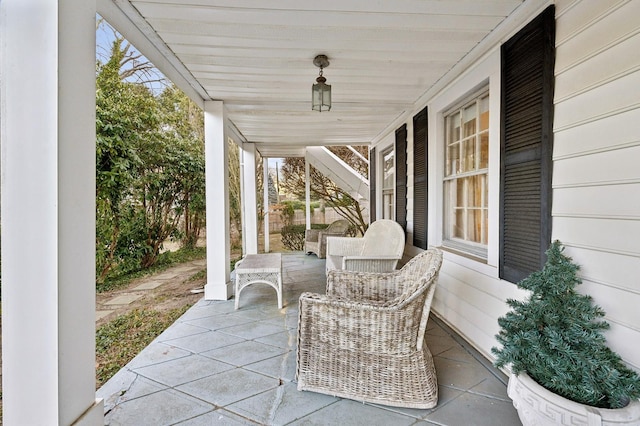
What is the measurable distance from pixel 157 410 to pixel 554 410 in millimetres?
1942

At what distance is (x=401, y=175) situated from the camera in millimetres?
4203

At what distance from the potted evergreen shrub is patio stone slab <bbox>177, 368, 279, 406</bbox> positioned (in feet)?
4.56

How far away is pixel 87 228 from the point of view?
4.55 feet

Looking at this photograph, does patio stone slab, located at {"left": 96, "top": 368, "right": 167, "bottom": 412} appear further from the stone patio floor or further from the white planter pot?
the white planter pot

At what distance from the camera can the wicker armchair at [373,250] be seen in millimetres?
3096

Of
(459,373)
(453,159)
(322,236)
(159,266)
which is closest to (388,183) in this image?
(322,236)

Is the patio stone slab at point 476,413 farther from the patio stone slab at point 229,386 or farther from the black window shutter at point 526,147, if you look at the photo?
the patio stone slab at point 229,386

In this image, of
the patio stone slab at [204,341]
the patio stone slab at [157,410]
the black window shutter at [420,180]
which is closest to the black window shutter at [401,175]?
the black window shutter at [420,180]

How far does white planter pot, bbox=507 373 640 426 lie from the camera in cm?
109

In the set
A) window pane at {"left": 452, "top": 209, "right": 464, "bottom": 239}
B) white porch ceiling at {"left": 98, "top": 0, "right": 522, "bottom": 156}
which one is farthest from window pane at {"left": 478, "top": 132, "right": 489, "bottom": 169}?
white porch ceiling at {"left": 98, "top": 0, "right": 522, "bottom": 156}

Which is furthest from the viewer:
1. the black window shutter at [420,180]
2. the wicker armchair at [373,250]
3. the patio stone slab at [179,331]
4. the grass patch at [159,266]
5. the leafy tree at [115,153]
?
the grass patch at [159,266]

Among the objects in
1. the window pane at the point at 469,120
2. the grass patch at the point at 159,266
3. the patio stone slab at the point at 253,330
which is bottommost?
the patio stone slab at the point at 253,330

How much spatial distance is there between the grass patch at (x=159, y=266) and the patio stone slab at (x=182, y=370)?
2792 mm

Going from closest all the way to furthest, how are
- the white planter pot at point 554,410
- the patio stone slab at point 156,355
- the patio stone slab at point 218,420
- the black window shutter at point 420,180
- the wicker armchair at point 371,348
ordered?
the white planter pot at point 554,410
the patio stone slab at point 218,420
the wicker armchair at point 371,348
the patio stone slab at point 156,355
the black window shutter at point 420,180
